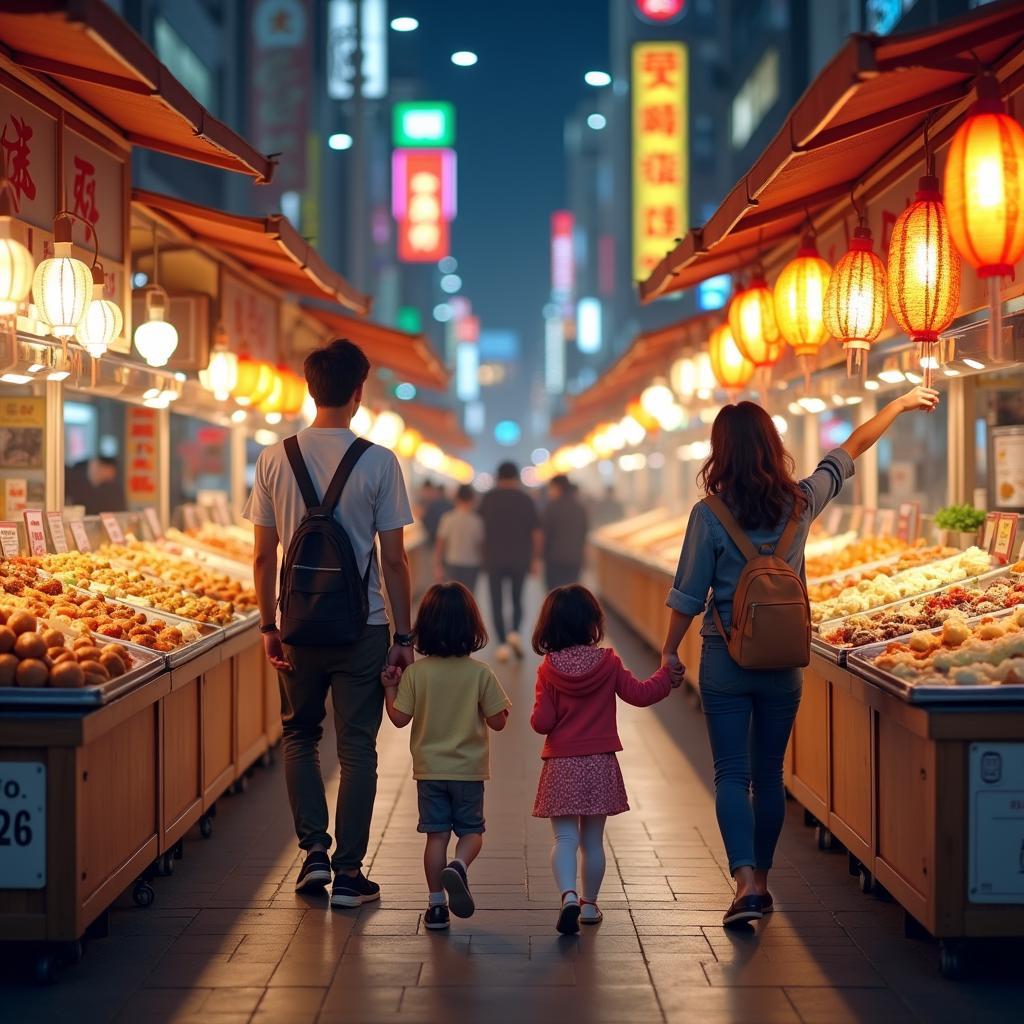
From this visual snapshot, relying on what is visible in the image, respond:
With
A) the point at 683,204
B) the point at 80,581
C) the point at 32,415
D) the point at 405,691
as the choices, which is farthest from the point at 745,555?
the point at 683,204

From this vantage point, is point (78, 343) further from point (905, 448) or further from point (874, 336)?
point (905, 448)

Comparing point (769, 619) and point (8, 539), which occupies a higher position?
point (8, 539)

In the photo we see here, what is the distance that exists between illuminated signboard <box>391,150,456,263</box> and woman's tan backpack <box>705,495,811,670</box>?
31709mm

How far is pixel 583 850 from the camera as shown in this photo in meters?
5.43

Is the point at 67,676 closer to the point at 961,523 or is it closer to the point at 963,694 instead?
the point at 963,694

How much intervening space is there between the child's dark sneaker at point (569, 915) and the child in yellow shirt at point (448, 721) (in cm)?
38

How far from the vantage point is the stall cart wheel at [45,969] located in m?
4.68

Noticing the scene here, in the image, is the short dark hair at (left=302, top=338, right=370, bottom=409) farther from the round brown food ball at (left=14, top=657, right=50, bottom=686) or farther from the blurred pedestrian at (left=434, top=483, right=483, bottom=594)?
the blurred pedestrian at (left=434, top=483, right=483, bottom=594)

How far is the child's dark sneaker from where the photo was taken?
5.18 m

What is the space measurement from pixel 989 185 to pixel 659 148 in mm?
25527

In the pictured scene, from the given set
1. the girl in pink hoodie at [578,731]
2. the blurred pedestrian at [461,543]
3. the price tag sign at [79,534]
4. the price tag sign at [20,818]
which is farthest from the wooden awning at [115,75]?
the blurred pedestrian at [461,543]

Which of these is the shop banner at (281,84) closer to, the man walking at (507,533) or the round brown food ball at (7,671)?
the man walking at (507,533)

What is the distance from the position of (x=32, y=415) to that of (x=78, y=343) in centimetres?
88

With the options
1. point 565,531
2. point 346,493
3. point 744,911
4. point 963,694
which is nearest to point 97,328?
point 346,493
